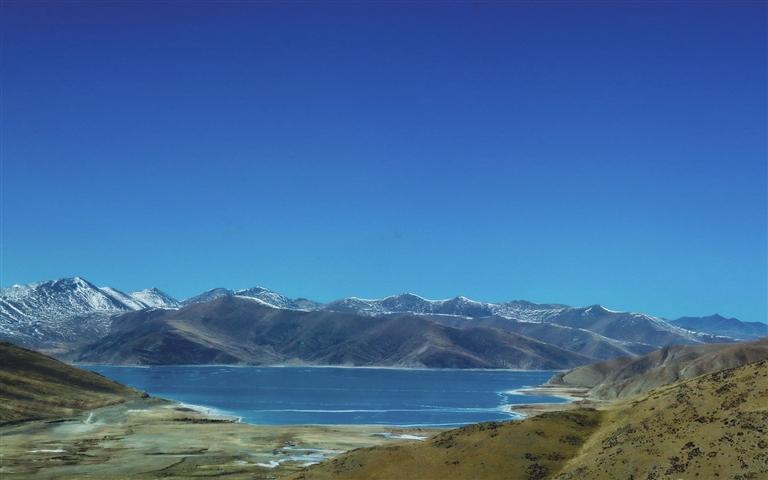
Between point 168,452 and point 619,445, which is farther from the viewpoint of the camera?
point 168,452

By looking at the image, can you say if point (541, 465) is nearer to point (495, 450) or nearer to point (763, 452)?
point (495, 450)

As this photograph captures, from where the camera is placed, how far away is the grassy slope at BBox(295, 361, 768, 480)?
77.3 m

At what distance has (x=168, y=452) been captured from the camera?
160875mm

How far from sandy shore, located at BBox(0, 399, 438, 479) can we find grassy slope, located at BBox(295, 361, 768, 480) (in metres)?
39.2

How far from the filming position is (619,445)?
8750 cm

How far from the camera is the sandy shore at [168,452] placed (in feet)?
443

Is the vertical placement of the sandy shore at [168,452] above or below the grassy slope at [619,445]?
below

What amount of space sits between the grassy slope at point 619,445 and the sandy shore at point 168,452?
39.2 m

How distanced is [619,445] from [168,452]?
341 feet

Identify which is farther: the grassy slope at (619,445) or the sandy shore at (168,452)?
the sandy shore at (168,452)

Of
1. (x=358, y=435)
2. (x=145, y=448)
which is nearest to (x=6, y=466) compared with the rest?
(x=145, y=448)

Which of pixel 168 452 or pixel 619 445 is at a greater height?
pixel 619 445

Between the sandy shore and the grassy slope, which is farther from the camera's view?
the sandy shore

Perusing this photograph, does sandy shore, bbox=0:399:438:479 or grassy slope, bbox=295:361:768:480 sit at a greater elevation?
grassy slope, bbox=295:361:768:480
